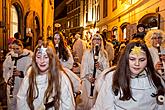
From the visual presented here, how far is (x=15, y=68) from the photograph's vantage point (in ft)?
25.6

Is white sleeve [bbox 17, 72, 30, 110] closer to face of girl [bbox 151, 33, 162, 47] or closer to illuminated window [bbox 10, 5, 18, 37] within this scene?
face of girl [bbox 151, 33, 162, 47]

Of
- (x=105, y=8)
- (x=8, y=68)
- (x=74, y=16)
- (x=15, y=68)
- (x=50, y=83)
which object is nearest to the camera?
(x=50, y=83)

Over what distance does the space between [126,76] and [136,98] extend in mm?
255

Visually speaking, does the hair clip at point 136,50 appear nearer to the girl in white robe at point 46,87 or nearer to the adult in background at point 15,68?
the girl in white robe at point 46,87

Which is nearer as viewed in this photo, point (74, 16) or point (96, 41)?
point (96, 41)

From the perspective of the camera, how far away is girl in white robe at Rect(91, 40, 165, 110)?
167 inches

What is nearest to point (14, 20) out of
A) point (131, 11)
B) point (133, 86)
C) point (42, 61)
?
point (131, 11)

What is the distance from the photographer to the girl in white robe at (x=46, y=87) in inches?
176

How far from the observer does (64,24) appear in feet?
218

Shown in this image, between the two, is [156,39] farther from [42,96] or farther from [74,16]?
[74,16]

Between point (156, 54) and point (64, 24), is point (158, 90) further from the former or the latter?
point (64, 24)

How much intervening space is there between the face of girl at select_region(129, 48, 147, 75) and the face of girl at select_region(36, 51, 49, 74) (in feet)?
3.15

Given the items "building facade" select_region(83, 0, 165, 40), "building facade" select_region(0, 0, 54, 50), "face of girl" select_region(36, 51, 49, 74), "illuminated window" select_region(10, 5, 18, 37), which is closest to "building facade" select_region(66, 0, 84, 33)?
"building facade" select_region(83, 0, 165, 40)

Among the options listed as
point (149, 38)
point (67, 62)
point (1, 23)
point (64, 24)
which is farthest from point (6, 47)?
point (64, 24)
